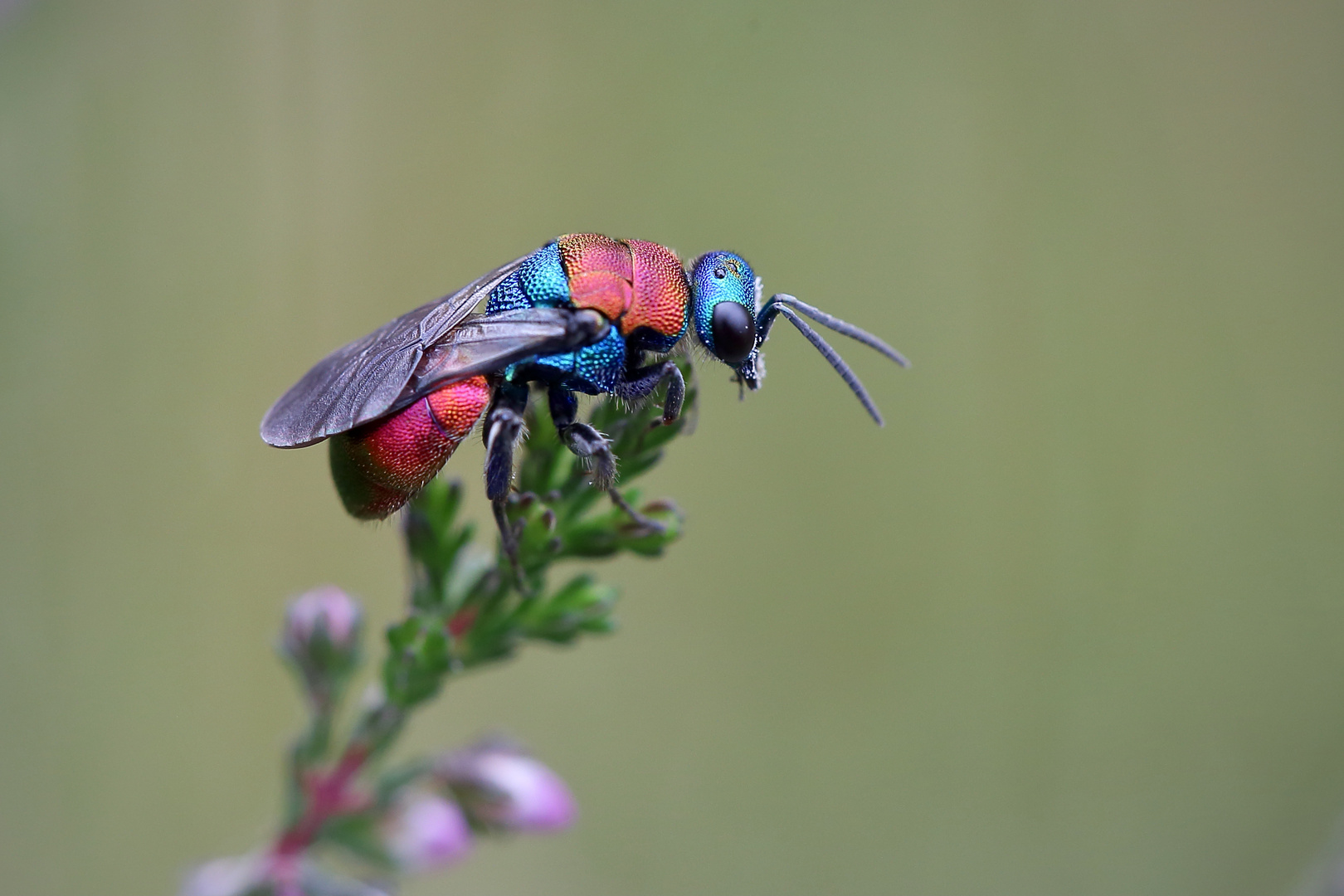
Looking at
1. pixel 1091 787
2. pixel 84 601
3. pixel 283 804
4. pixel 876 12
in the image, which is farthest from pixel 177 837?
pixel 876 12

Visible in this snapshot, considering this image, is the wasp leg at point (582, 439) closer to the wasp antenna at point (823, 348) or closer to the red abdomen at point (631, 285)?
the red abdomen at point (631, 285)

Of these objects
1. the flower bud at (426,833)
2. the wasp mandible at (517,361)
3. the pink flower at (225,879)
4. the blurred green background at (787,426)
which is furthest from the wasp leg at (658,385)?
the blurred green background at (787,426)

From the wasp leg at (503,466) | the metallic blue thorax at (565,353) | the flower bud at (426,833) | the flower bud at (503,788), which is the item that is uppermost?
the metallic blue thorax at (565,353)

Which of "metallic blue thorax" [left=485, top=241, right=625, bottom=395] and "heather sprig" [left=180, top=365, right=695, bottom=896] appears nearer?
"heather sprig" [left=180, top=365, right=695, bottom=896]

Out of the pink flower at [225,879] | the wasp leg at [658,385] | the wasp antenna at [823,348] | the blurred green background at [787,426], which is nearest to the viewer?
the pink flower at [225,879]

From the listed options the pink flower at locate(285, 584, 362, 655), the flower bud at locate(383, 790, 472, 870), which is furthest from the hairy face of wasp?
the flower bud at locate(383, 790, 472, 870)

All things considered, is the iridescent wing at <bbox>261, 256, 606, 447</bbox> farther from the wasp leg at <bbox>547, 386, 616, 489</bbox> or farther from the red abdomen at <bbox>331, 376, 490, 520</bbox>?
the wasp leg at <bbox>547, 386, 616, 489</bbox>

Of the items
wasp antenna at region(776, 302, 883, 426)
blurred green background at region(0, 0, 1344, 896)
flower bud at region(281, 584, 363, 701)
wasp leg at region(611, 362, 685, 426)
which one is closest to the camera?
wasp leg at region(611, 362, 685, 426)

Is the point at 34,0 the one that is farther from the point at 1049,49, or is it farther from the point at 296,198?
the point at 1049,49
